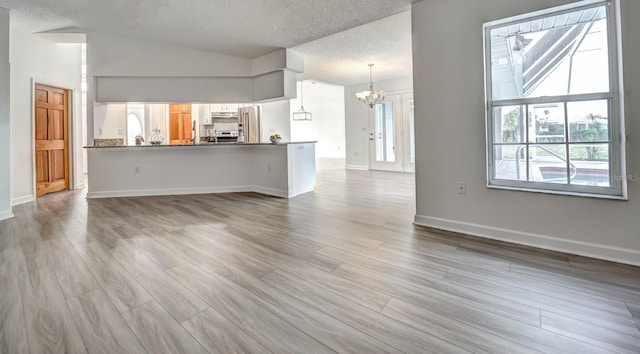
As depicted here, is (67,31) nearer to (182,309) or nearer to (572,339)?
(182,309)

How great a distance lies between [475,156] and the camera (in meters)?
2.84

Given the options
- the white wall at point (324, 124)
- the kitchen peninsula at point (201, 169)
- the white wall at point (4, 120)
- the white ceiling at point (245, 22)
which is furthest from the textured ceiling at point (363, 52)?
the white wall at point (324, 124)

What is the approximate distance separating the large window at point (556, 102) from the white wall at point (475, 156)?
9 cm

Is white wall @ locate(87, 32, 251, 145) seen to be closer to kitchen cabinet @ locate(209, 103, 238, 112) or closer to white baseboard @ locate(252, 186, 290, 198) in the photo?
kitchen cabinet @ locate(209, 103, 238, 112)

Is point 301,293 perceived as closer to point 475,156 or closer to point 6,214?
point 475,156

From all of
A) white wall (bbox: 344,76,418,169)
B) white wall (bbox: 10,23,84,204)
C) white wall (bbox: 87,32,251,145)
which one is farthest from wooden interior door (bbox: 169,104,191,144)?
white wall (bbox: 344,76,418,169)

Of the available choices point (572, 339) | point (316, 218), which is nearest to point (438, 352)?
point (572, 339)

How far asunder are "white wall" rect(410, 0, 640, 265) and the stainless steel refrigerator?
413cm

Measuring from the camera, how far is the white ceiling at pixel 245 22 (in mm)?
3611

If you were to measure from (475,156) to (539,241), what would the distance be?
0.87 m

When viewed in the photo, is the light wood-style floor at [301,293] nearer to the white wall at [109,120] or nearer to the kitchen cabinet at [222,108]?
the white wall at [109,120]

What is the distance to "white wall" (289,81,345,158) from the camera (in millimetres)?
12977

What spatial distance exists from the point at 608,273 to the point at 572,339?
1020 millimetres

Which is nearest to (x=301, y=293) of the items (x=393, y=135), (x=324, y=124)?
(x=393, y=135)
